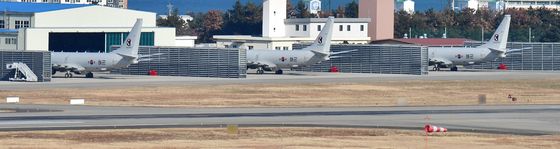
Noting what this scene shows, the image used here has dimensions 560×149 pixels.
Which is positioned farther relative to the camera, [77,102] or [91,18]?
[91,18]

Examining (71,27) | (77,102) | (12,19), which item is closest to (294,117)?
(77,102)

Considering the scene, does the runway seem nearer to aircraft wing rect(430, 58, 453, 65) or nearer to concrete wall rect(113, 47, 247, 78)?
concrete wall rect(113, 47, 247, 78)

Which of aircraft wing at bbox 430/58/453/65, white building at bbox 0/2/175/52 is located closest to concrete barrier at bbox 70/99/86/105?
white building at bbox 0/2/175/52

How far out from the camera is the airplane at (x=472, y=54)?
146375mm

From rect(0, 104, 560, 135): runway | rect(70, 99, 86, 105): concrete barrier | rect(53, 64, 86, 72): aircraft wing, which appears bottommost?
rect(0, 104, 560, 135): runway

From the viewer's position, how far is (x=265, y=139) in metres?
63.9

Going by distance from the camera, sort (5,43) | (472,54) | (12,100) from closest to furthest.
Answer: (12,100) < (5,43) < (472,54)

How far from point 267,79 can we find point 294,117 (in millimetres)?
45643

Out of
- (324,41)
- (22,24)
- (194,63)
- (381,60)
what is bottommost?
(194,63)

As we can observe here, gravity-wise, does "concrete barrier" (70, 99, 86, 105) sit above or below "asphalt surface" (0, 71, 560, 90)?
below

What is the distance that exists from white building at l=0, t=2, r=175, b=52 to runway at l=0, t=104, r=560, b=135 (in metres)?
55.5

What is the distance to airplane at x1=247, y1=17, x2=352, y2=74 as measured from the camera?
136 meters

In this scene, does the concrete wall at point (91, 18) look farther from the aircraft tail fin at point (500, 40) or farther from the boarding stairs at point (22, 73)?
the aircraft tail fin at point (500, 40)

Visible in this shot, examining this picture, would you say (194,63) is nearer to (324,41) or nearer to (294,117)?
(324,41)
